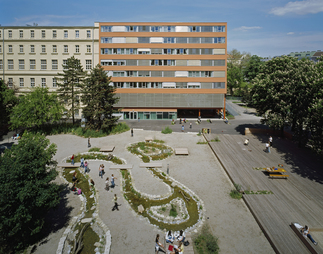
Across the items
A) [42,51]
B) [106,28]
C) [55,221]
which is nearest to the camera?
[55,221]

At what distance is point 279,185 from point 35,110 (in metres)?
39.5

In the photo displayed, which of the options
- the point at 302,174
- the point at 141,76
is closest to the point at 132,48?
the point at 141,76

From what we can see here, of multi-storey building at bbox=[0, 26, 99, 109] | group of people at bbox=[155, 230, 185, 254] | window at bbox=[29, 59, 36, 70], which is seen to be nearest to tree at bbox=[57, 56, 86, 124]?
multi-storey building at bbox=[0, 26, 99, 109]

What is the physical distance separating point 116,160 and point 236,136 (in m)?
21.6

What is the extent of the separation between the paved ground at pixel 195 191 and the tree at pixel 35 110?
22.7ft

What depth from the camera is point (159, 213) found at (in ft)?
57.0

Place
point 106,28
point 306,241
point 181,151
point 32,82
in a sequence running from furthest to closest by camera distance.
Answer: point 32,82 < point 106,28 < point 181,151 < point 306,241

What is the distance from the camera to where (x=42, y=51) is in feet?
183

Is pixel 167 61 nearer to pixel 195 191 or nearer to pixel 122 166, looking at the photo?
pixel 122 166

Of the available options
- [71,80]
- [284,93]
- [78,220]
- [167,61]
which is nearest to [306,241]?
[78,220]

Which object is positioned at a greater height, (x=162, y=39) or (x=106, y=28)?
(x=106, y=28)

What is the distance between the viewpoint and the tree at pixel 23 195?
41.9ft

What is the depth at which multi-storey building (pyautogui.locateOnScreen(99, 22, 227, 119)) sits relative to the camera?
54.1m

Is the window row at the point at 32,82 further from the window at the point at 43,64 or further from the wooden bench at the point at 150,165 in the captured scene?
the wooden bench at the point at 150,165
